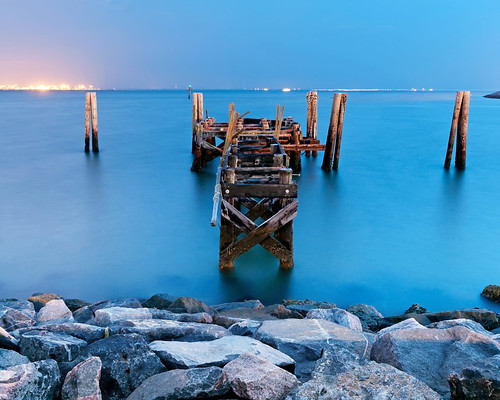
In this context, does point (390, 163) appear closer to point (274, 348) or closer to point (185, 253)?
point (185, 253)

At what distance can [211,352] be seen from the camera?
3535 mm

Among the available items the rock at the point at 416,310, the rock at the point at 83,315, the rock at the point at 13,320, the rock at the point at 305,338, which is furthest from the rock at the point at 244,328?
the rock at the point at 416,310

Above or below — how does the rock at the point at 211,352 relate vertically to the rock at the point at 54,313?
above

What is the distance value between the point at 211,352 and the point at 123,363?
634 millimetres

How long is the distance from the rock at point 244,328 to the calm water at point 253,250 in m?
2.76

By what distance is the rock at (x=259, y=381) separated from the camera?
112 inches

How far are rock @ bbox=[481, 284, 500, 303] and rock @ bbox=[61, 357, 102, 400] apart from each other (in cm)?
636

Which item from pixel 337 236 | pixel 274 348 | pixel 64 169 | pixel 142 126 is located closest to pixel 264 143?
pixel 337 236

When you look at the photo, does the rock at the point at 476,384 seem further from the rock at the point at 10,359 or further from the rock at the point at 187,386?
the rock at the point at 10,359

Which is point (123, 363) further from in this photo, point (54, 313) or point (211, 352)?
point (54, 313)

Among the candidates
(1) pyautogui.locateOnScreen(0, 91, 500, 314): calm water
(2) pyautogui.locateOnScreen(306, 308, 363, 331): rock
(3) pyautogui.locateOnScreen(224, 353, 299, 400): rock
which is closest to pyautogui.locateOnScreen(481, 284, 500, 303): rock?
(1) pyautogui.locateOnScreen(0, 91, 500, 314): calm water

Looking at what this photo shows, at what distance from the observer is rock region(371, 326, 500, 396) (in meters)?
3.17

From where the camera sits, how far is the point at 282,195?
7.32 m

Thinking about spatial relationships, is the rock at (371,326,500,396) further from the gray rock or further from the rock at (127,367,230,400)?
the gray rock
